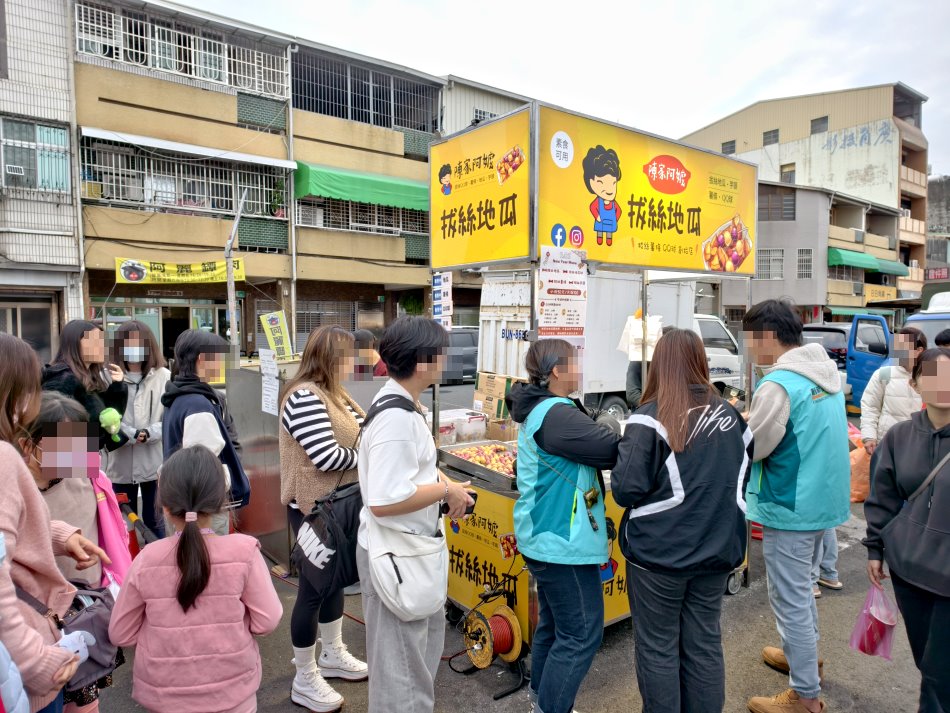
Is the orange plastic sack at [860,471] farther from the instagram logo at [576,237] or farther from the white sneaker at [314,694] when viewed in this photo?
the white sneaker at [314,694]

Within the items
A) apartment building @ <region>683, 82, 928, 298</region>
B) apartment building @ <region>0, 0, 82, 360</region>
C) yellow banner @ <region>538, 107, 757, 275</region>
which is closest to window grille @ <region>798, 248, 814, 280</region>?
Answer: apartment building @ <region>683, 82, 928, 298</region>

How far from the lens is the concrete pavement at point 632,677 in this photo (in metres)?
3.01

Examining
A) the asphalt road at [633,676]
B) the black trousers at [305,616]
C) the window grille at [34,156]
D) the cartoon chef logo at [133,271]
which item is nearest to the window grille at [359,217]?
the cartoon chef logo at [133,271]

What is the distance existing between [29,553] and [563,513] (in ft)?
6.07

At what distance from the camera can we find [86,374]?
11.8 feet

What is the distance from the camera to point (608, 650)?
350 cm

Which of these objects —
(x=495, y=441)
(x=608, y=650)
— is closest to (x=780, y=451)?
(x=608, y=650)

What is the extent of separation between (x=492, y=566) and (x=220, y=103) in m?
19.0

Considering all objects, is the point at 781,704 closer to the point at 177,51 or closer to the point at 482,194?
the point at 482,194

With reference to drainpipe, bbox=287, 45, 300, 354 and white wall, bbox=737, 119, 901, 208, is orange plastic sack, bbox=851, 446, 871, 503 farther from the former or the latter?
white wall, bbox=737, 119, 901, 208

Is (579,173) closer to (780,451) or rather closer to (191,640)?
(780,451)

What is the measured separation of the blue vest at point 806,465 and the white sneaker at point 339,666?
7.46ft

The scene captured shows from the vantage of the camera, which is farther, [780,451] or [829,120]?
[829,120]

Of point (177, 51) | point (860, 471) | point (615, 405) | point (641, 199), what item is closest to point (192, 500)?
point (641, 199)
